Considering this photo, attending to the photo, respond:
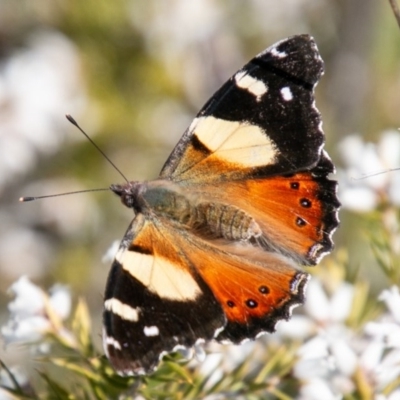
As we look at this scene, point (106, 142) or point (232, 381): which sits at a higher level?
point (106, 142)

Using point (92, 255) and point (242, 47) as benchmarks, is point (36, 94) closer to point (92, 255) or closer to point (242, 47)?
point (92, 255)

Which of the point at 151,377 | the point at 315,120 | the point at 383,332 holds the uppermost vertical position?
the point at 315,120

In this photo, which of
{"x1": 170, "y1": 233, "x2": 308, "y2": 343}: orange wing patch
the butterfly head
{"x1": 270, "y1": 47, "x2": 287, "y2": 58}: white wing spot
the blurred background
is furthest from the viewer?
Result: the blurred background

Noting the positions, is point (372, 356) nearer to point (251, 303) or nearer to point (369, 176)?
point (251, 303)

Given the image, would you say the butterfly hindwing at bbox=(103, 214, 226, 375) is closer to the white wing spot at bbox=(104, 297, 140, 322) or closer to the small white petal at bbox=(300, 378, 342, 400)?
the white wing spot at bbox=(104, 297, 140, 322)

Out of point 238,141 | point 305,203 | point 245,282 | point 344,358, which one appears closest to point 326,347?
point 344,358

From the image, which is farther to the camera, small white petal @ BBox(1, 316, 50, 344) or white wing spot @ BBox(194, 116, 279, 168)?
white wing spot @ BBox(194, 116, 279, 168)

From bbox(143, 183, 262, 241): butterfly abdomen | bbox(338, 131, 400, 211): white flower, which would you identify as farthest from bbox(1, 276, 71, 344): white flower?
bbox(338, 131, 400, 211): white flower

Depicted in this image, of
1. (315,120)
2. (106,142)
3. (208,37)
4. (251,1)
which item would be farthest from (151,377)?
(251,1)
